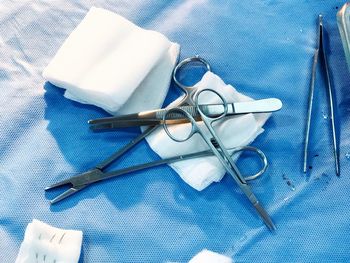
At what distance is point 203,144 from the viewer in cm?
94

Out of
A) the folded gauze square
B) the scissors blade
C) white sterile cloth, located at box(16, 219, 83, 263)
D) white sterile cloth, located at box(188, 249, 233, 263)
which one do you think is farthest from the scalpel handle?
white sterile cloth, located at box(16, 219, 83, 263)

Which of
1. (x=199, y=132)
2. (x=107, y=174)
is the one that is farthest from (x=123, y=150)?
(x=199, y=132)

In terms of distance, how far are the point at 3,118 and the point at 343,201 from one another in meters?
0.70

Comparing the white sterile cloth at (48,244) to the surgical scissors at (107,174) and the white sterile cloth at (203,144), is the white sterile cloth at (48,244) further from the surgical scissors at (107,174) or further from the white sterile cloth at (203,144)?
the white sterile cloth at (203,144)

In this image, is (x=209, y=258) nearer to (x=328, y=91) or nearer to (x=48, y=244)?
(x=48, y=244)

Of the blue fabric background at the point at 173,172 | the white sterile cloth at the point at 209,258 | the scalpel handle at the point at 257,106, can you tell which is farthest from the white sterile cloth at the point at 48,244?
the scalpel handle at the point at 257,106

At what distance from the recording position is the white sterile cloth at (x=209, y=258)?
0.85 metres

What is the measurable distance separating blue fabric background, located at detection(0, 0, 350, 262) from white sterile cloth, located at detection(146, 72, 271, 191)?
0.03 metres

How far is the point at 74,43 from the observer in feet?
3.21

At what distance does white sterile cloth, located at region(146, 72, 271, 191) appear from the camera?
2.99 feet

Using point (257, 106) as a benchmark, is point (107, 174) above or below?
below

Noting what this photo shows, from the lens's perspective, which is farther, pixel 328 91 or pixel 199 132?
pixel 328 91

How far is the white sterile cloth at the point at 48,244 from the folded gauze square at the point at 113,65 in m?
0.25

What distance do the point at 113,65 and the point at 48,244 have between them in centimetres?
36
